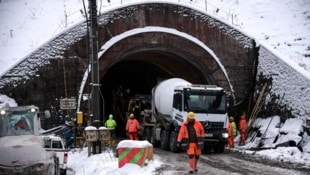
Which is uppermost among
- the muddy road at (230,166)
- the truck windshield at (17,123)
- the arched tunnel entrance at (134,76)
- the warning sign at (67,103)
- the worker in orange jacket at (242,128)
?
the arched tunnel entrance at (134,76)

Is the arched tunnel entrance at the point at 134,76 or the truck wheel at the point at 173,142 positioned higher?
the arched tunnel entrance at the point at 134,76

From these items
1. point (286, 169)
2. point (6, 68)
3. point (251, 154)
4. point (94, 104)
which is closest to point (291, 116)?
point (251, 154)

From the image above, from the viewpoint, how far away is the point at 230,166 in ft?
53.9

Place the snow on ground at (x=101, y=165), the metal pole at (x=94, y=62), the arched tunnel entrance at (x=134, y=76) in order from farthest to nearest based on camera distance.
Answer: the arched tunnel entrance at (x=134, y=76)
the metal pole at (x=94, y=62)
the snow on ground at (x=101, y=165)

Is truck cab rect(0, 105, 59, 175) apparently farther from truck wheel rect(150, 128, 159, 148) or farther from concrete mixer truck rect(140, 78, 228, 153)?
truck wheel rect(150, 128, 159, 148)

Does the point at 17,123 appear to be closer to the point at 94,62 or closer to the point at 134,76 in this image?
the point at 94,62

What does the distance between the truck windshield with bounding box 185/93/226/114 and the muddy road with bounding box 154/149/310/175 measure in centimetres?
219

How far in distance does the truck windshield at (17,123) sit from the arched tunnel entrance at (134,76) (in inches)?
694

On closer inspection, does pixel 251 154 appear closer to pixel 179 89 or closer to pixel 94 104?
pixel 179 89

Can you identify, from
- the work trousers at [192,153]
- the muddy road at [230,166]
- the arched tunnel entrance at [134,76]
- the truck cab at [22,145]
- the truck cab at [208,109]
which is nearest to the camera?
the truck cab at [22,145]

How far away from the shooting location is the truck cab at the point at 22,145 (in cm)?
1229

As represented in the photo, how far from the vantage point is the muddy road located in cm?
1466

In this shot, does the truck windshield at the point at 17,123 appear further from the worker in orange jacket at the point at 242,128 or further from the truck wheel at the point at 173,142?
the worker in orange jacket at the point at 242,128

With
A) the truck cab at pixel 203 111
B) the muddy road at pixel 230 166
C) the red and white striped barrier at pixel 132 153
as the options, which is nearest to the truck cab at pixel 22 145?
the red and white striped barrier at pixel 132 153
